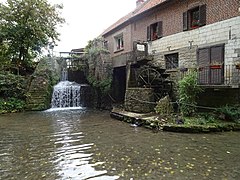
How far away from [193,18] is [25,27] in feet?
42.0

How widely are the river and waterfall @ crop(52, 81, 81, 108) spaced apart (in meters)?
7.30

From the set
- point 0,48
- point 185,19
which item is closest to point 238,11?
point 185,19

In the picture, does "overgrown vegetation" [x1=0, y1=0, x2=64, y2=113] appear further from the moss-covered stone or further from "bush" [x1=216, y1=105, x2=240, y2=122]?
"bush" [x1=216, y1=105, x2=240, y2=122]

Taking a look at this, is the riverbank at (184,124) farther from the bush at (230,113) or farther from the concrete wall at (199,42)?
the concrete wall at (199,42)

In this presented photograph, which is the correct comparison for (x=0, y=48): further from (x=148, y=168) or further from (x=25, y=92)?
(x=148, y=168)

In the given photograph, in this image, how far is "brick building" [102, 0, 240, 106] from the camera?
9.22 metres

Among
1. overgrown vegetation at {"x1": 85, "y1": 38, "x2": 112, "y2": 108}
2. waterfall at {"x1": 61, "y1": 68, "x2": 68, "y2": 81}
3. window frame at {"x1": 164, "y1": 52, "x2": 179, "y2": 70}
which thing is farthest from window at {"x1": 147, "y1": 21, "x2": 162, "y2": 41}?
waterfall at {"x1": 61, "y1": 68, "x2": 68, "y2": 81}

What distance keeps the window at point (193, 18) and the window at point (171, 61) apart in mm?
1596

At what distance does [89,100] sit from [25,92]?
4.48 metres

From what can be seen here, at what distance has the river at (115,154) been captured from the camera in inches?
163

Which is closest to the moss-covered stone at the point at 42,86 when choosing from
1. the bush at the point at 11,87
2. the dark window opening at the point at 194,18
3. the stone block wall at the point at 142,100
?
the bush at the point at 11,87

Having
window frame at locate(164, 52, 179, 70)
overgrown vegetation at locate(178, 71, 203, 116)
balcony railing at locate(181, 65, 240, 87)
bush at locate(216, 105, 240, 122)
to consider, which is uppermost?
window frame at locate(164, 52, 179, 70)

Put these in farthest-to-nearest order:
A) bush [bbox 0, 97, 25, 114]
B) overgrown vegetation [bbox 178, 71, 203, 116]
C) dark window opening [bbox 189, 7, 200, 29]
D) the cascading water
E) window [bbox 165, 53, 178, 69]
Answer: the cascading water
bush [bbox 0, 97, 25, 114]
window [bbox 165, 53, 178, 69]
dark window opening [bbox 189, 7, 200, 29]
overgrown vegetation [bbox 178, 71, 203, 116]

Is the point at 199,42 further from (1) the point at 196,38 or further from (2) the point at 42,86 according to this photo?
(2) the point at 42,86
